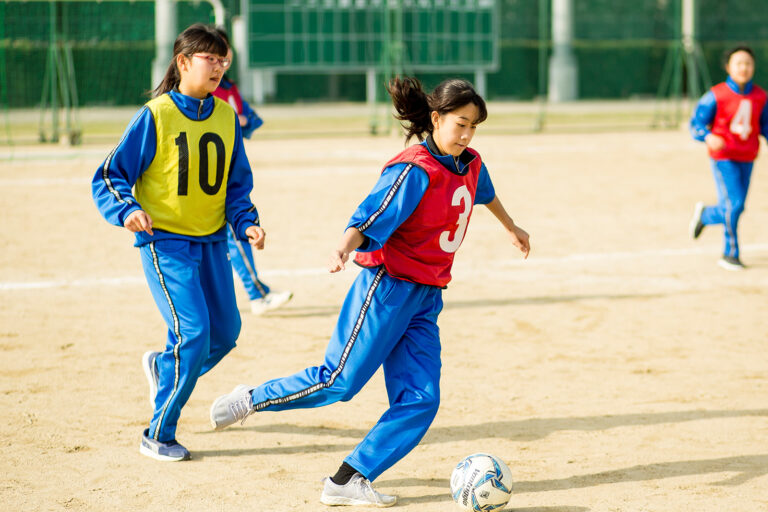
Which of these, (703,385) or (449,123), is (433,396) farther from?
(703,385)

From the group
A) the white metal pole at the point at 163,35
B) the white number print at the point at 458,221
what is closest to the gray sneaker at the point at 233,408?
the white number print at the point at 458,221

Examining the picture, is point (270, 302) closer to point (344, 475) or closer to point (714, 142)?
point (344, 475)

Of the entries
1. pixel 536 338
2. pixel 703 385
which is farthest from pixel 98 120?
pixel 703 385

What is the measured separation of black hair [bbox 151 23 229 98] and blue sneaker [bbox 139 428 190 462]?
1.59m

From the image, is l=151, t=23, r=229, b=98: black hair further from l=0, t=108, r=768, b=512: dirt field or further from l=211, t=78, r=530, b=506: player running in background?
l=0, t=108, r=768, b=512: dirt field

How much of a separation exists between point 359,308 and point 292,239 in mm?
6082

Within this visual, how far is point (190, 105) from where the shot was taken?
4379mm

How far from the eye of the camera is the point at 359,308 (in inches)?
153

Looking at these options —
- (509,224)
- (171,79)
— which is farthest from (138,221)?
(509,224)

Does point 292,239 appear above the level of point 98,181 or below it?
below

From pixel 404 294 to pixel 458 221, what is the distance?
1.19 ft

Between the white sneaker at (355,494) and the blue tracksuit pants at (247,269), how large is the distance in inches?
131

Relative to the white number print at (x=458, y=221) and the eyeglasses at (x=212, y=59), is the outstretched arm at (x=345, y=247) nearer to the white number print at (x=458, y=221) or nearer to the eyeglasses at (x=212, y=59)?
the white number print at (x=458, y=221)

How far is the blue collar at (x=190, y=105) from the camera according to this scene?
14.3 ft
